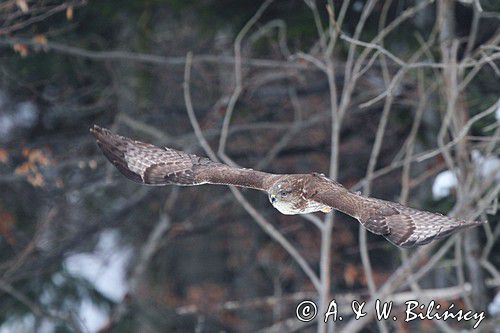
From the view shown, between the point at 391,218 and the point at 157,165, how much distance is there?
1790 millimetres

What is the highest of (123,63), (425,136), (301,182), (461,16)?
(123,63)

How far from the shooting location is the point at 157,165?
7.84 metres

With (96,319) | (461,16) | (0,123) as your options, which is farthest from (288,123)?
(96,319)

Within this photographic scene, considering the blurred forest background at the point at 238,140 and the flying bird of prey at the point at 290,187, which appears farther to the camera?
the blurred forest background at the point at 238,140

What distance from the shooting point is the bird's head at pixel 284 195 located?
23.6 ft

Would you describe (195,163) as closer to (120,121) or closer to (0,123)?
(120,121)

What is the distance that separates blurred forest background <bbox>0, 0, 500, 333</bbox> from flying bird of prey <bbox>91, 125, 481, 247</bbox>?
122cm

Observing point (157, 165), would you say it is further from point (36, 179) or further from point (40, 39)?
point (36, 179)

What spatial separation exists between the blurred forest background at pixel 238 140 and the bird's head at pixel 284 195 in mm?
1541

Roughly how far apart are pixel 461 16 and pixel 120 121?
3.30 m

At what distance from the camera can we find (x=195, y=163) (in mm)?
7766

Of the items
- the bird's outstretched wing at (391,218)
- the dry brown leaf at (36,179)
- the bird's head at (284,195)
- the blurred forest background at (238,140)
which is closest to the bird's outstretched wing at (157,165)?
the bird's head at (284,195)

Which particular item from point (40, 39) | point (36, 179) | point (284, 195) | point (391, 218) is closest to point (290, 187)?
point (284, 195)

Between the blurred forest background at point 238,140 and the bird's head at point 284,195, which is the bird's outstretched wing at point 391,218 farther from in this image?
the blurred forest background at point 238,140
